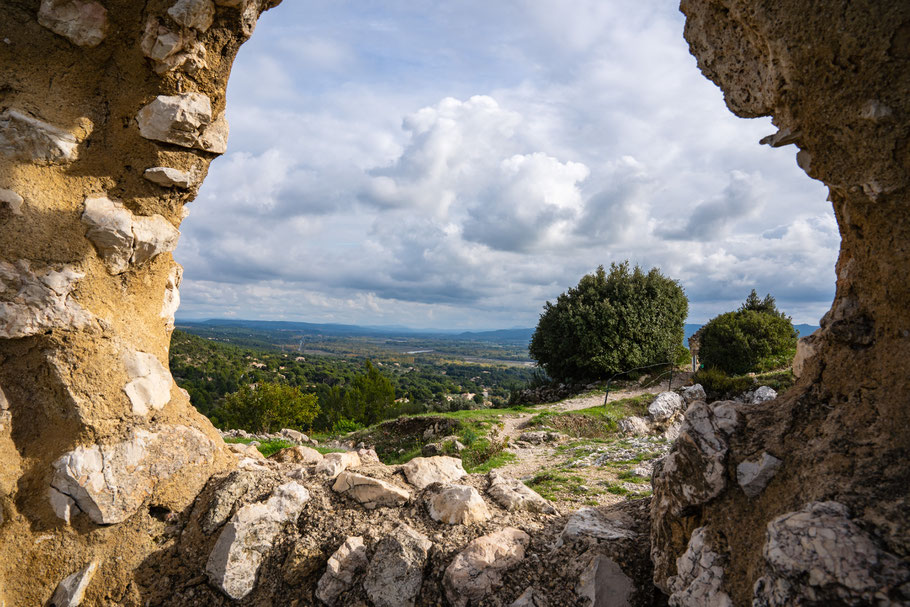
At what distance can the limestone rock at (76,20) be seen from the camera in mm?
4672

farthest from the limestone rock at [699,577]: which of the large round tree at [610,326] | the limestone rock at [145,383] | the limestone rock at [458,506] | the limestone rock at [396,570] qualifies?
the large round tree at [610,326]

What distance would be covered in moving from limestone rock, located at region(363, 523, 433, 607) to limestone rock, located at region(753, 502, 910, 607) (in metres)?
2.63

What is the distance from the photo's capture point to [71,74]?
4.91 m

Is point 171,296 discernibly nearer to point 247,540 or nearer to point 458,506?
point 247,540

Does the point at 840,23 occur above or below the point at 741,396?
above

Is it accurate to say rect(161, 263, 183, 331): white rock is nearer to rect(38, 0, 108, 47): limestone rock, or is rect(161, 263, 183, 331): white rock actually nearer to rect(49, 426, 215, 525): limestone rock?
rect(49, 426, 215, 525): limestone rock

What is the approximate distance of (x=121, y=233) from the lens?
490 centimetres

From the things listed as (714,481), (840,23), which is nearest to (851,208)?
(840,23)

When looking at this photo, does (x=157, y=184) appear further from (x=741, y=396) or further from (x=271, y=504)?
(x=741, y=396)

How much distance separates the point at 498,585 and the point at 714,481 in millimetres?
1974

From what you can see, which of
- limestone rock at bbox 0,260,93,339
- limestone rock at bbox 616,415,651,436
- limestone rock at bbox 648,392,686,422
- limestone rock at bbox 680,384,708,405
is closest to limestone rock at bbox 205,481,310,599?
limestone rock at bbox 0,260,93,339

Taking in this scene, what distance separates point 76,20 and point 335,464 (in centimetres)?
555

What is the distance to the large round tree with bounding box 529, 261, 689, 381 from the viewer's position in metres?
23.8

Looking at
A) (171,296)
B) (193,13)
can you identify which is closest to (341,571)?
(171,296)
